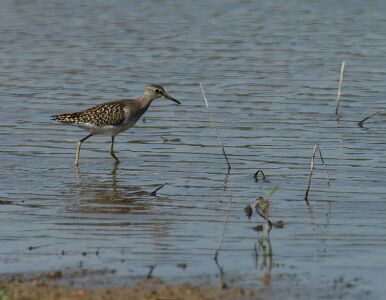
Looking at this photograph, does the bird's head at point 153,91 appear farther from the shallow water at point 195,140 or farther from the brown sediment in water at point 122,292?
the brown sediment in water at point 122,292

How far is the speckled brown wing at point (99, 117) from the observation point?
14.5 metres

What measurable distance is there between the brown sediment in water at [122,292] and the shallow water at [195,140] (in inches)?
16.5

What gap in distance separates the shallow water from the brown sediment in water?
1.38ft

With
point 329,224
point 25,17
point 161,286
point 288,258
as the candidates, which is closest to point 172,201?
point 329,224

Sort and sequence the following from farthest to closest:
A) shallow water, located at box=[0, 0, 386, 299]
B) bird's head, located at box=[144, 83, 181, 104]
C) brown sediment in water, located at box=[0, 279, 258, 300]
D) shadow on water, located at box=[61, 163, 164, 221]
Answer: bird's head, located at box=[144, 83, 181, 104], shadow on water, located at box=[61, 163, 164, 221], shallow water, located at box=[0, 0, 386, 299], brown sediment in water, located at box=[0, 279, 258, 300]

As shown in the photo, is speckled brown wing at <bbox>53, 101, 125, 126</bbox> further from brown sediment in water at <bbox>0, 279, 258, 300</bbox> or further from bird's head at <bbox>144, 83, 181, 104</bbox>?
brown sediment in water at <bbox>0, 279, 258, 300</bbox>

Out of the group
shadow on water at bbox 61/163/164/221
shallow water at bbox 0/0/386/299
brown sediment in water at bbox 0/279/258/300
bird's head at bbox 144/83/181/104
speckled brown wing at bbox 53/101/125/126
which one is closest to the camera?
brown sediment in water at bbox 0/279/258/300

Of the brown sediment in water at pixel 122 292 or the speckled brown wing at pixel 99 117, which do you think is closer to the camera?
the brown sediment in water at pixel 122 292

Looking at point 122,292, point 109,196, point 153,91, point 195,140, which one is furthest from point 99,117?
point 122,292

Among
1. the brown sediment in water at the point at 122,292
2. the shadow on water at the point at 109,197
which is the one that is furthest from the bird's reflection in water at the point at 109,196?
the brown sediment in water at the point at 122,292

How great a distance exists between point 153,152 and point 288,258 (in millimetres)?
5405

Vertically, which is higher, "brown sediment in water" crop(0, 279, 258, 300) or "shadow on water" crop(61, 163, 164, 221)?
"brown sediment in water" crop(0, 279, 258, 300)

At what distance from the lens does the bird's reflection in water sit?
11.2 meters

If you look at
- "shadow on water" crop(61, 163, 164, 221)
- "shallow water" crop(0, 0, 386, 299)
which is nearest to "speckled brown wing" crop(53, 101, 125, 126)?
"shallow water" crop(0, 0, 386, 299)
